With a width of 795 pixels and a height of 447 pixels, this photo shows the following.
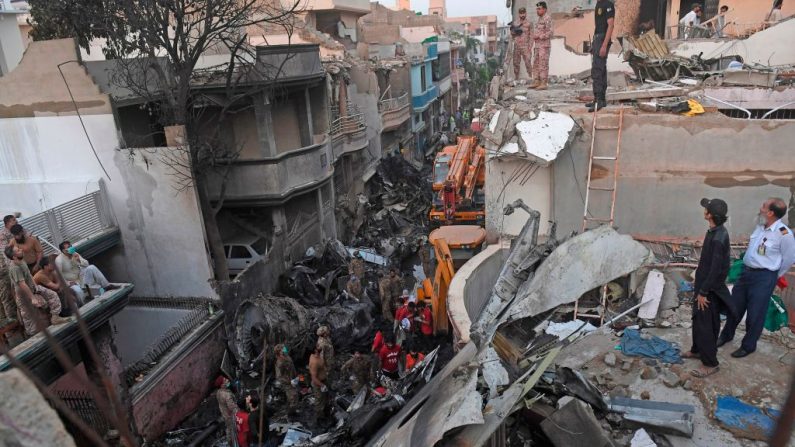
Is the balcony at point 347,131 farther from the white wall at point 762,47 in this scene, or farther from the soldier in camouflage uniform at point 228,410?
the soldier in camouflage uniform at point 228,410

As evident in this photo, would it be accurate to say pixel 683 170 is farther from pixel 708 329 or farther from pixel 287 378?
pixel 287 378

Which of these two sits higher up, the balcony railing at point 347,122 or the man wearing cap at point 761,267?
the man wearing cap at point 761,267

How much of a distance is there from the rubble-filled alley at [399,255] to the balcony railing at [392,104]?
5605 millimetres

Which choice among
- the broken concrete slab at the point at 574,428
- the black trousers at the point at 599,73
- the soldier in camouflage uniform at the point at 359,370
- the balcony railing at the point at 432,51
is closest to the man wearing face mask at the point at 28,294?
the soldier in camouflage uniform at the point at 359,370

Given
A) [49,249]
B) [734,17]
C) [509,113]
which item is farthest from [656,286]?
[734,17]

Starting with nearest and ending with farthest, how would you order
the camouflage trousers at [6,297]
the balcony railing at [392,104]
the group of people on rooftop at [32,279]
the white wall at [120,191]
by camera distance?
the group of people on rooftop at [32,279], the camouflage trousers at [6,297], the white wall at [120,191], the balcony railing at [392,104]

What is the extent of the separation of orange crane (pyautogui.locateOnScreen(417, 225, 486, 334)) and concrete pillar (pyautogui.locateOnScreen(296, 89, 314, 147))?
5.85m

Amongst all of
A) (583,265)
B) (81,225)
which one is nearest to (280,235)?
(81,225)

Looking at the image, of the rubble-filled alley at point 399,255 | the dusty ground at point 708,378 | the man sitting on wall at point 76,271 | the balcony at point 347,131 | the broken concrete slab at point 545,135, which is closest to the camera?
the dusty ground at point 708,378

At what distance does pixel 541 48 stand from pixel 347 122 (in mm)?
9264

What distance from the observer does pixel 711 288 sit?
534cm

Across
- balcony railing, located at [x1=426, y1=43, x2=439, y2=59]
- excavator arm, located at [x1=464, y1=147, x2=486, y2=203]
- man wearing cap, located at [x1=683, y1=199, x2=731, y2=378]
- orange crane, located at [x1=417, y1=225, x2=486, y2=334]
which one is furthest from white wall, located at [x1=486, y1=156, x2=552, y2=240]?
balcony railing, located at [x1=426, y1=43, x2=439, y2=59]

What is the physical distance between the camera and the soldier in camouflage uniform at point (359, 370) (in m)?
9.77

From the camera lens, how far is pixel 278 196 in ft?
51.1
